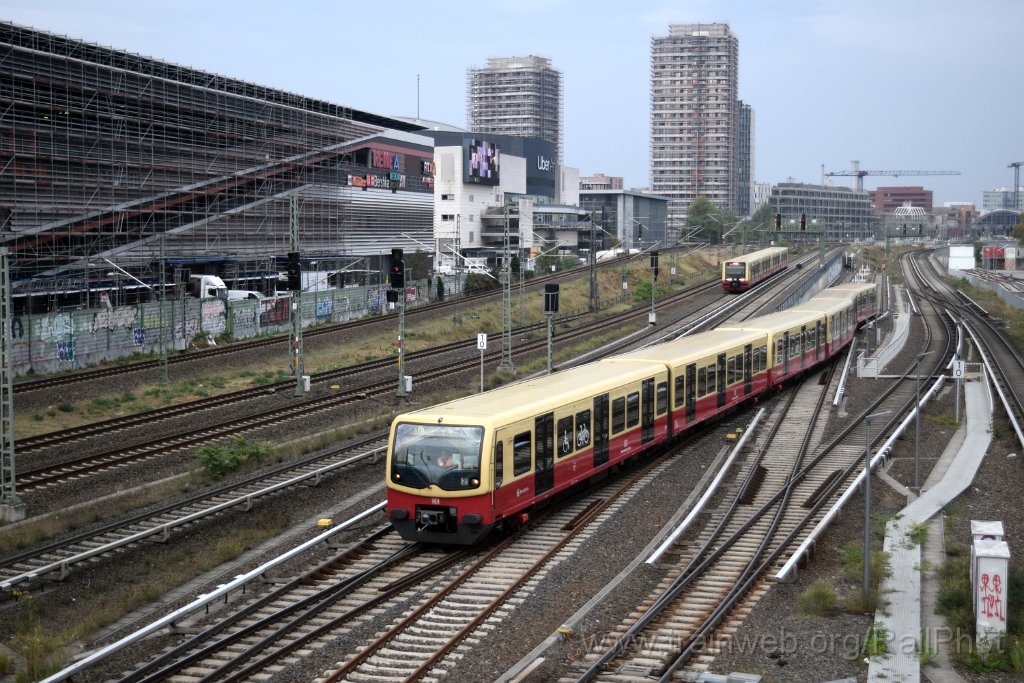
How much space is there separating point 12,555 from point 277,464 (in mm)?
7022

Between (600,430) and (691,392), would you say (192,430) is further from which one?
(691,392)

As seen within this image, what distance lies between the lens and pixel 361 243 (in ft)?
246

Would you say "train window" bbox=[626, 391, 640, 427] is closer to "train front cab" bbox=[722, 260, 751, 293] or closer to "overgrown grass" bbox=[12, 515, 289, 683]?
"overgrown grass" bbox=[12, 515, 289, 683]

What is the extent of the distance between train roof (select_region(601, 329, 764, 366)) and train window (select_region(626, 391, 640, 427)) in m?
2.23

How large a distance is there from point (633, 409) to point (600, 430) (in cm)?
169

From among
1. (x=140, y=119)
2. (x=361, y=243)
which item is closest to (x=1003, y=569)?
(x=140, y=119)

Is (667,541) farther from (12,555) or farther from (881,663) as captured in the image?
(12,555)

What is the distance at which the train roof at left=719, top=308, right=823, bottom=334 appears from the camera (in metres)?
31.3

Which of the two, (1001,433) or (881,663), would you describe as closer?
(881,663)

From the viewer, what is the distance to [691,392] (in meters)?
24.4

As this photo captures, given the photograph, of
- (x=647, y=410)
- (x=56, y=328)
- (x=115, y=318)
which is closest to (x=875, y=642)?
(x=647, y=410)

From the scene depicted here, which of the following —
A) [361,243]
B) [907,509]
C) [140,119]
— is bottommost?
[907,509]

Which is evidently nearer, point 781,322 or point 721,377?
point 721,377

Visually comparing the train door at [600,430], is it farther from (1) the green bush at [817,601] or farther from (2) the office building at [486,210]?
(2) the office building at [486,210]
